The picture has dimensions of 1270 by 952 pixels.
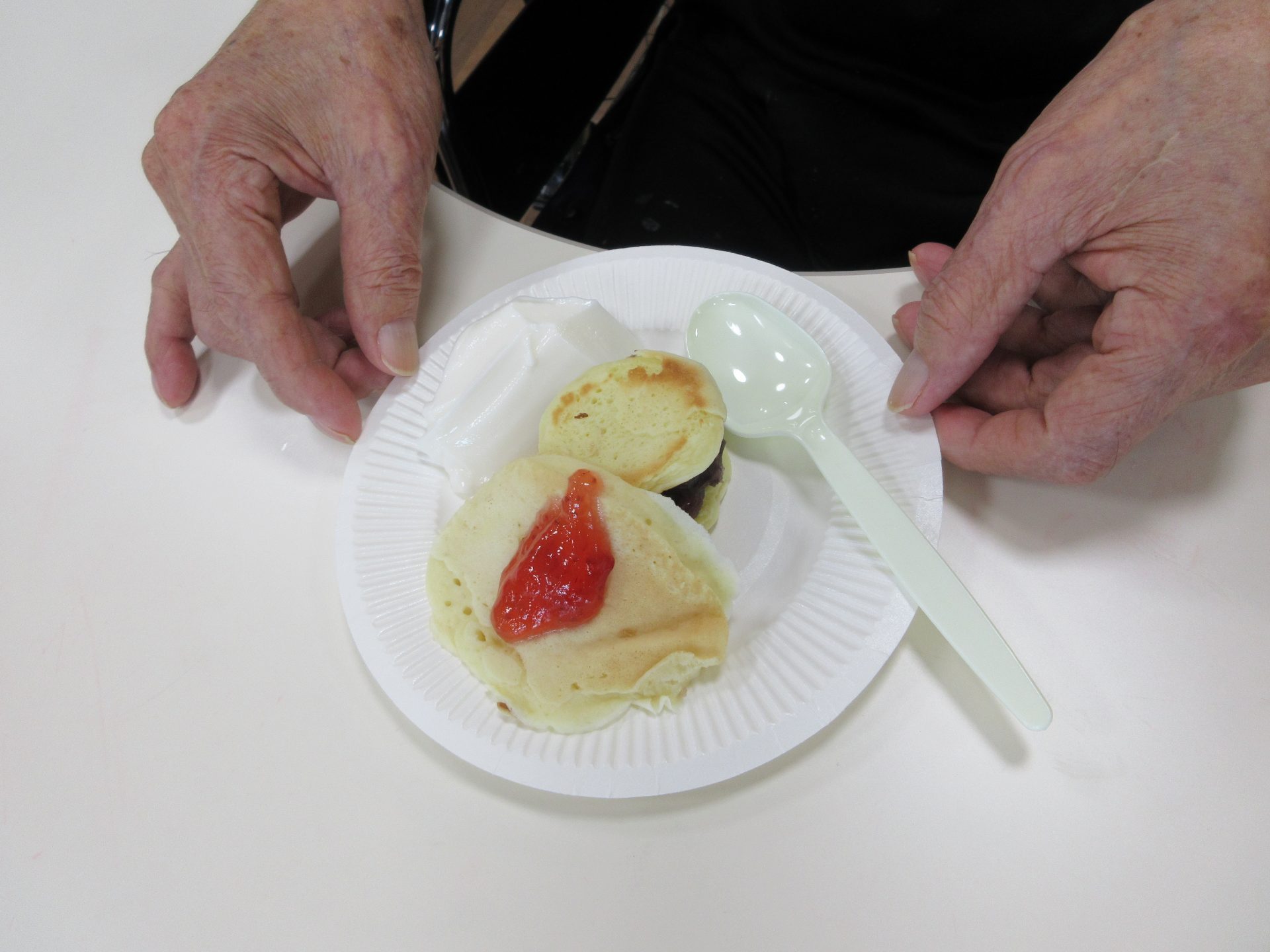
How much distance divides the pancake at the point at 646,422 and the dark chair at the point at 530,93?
2.12 feet

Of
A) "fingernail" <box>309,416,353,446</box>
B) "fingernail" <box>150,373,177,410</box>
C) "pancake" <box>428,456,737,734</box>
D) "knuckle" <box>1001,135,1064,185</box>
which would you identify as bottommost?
"fingernail" <box>150,373,177,410</box>

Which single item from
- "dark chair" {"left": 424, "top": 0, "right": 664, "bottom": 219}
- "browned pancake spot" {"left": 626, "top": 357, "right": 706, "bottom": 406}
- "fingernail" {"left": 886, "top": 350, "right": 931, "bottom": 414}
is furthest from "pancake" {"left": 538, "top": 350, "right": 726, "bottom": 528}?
"dark chair" {"left": 424, "top": 0, "right": 664, "bottom": 219}

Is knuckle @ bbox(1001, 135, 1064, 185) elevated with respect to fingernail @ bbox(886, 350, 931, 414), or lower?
elevated

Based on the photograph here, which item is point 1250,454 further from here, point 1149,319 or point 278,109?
point 278,109

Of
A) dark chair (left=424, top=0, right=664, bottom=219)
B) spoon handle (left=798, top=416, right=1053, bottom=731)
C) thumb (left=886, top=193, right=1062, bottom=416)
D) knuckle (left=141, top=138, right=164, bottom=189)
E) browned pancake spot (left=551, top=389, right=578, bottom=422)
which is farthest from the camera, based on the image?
dark chair (left=424, top=0, right=664, bottom=219)

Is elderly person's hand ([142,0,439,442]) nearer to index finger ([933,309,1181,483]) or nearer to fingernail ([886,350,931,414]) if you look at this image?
fingernail ([886,350,931,414])

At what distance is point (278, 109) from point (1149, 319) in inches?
47.9

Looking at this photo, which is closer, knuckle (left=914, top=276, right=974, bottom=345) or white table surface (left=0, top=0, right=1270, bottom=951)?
white table surface (left=0, top=0, right=1270, bottom=951)

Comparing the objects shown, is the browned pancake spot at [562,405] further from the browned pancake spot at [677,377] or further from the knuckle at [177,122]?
the knuckle at [177,122]

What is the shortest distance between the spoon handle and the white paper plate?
4 centimetres

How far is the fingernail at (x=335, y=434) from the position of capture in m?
1.14

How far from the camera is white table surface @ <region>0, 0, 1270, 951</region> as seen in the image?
84 centimetres

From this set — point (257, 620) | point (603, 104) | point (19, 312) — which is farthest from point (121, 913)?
point (603, 104)

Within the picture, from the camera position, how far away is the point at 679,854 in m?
0.88
